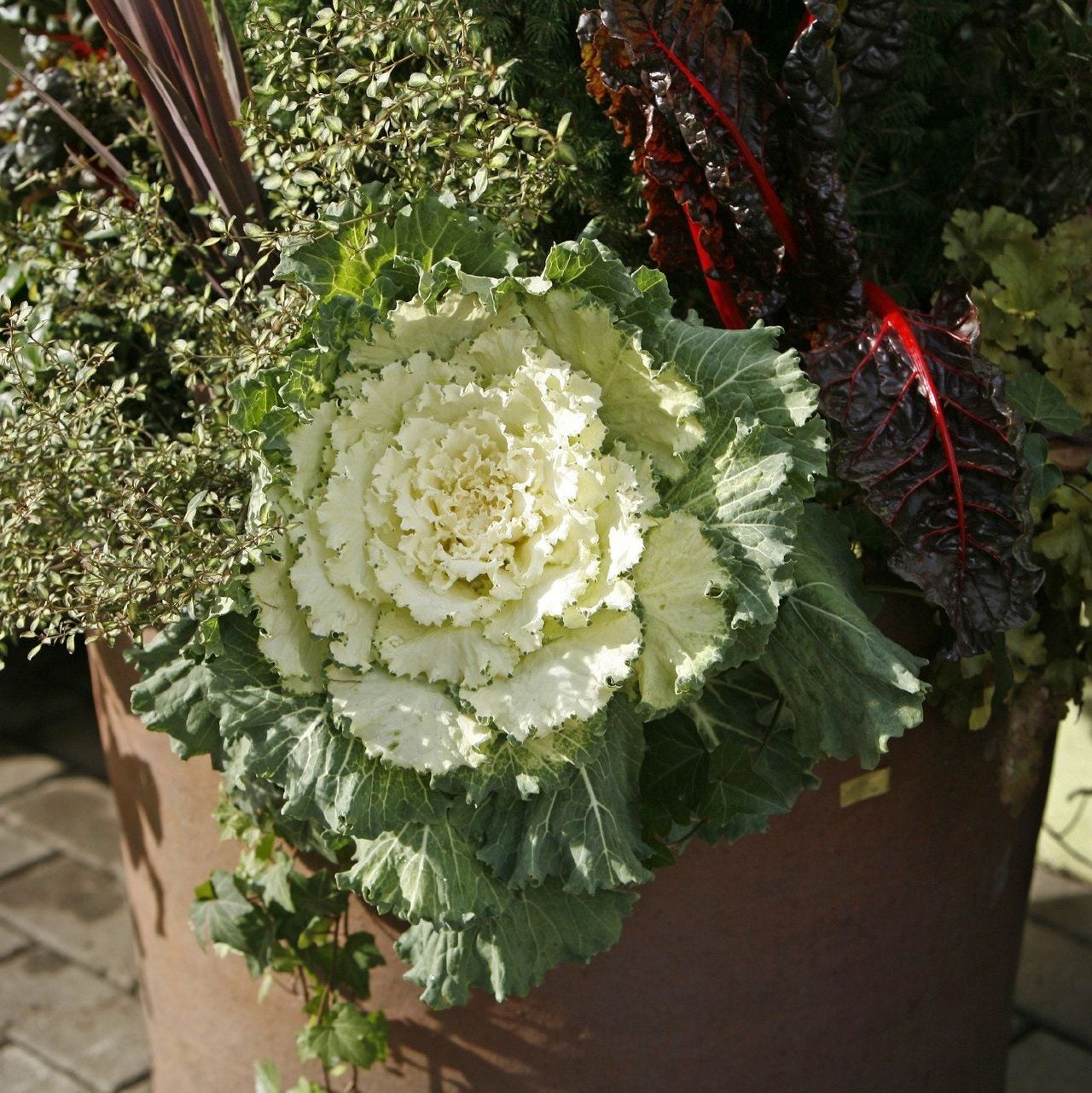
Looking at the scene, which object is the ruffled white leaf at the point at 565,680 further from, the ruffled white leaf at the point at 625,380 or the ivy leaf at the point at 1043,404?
the ivy leaf at the point at 1043,404

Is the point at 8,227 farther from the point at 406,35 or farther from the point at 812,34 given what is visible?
the point at 812,34

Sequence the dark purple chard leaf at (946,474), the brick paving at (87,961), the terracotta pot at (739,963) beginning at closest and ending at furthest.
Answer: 1. the dark purple chard leaf at (946,474)
2. the terracotta pot at (739,963)
3. the brick paving at (87,961)

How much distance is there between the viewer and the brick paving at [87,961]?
199 cm

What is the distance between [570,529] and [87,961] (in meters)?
1.73

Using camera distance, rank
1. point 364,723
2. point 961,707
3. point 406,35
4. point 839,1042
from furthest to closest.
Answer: point 839,1042, point 961,707, point 406,35, point 364,723

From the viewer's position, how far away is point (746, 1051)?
125 centimetres

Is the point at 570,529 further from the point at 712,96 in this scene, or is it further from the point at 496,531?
the point at 712,96

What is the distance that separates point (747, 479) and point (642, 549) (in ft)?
0.32

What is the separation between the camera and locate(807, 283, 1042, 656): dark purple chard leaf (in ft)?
3.44

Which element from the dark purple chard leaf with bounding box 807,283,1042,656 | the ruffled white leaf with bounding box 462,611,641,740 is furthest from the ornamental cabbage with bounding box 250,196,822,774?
the dark purple chard leaf with bounding box 807,283,1042,656

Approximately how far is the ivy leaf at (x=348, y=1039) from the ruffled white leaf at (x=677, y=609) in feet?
1.59

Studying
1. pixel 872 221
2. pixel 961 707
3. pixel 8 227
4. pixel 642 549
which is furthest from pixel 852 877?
pixel 8 227

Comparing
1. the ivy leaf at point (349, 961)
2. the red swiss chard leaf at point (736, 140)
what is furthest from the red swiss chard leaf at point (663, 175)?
the ivy leaf at point (349, 961)

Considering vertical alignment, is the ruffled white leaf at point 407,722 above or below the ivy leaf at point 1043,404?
above
